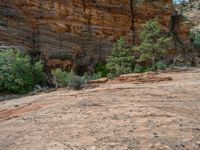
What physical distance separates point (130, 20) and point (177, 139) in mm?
30635

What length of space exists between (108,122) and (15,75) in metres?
15.4

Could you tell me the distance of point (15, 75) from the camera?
79.3ft

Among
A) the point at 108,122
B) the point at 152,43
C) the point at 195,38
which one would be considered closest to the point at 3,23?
the point at 152,43

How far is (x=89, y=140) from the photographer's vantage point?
8117 mm

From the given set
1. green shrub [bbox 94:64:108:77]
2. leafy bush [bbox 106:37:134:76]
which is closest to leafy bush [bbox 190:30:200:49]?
green shrub [bbox 94:64:108:77]

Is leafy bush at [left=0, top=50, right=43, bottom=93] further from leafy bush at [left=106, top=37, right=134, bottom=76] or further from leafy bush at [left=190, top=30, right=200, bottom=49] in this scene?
leafy bush at [left=190, top=30, right=200, bottom=49]

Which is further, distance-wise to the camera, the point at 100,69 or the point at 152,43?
the point at 100,69

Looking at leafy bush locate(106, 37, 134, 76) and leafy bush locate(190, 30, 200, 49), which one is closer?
leafy bush locate(106, 37, 134, 76)

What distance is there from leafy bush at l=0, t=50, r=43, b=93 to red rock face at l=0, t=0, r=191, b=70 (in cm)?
482

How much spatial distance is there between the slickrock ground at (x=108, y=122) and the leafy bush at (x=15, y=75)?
1005 centimetres

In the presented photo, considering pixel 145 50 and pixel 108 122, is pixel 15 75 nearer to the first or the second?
pixel 145 50

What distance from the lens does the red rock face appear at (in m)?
32.0

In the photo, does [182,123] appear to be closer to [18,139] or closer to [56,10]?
[18,139]

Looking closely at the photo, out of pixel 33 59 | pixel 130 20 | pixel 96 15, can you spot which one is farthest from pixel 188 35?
pixel 33 59
